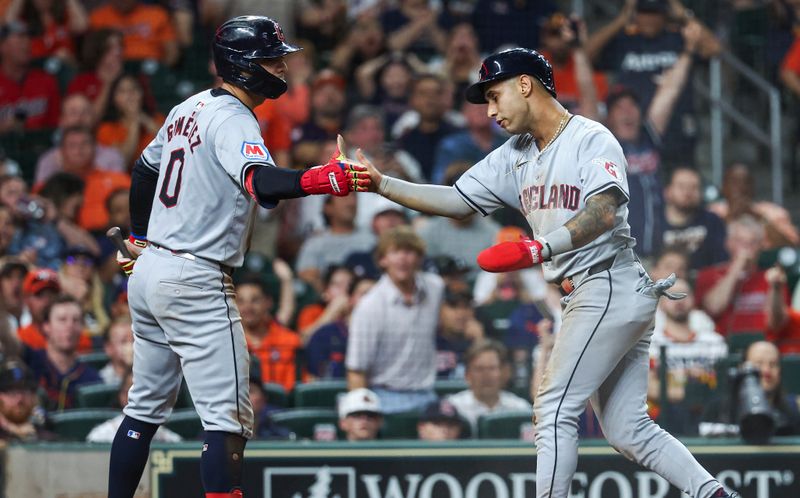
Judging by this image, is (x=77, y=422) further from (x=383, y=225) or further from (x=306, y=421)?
(x=383, y=225)

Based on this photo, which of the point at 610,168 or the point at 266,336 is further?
the point at 266,336

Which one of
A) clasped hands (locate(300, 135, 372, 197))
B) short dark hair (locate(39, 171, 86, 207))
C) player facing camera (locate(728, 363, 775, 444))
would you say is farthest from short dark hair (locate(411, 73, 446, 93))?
clasped hands (locate(300, 135, 372, 197))

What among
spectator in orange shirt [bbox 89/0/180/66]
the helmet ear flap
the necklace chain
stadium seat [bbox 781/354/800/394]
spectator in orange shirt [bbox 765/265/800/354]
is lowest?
stadium seat [bbox 781/354/800/394]

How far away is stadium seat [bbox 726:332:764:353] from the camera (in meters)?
7.49

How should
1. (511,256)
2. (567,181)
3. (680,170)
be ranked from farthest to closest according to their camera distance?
(680,170) < (567,181) < (511,256)

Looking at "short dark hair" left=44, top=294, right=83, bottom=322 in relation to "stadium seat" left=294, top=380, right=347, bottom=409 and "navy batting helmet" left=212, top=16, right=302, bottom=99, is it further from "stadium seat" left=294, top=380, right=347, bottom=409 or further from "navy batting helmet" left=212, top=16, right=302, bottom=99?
"navy batting helmet" left=212, top=16, right=302, bottom=99

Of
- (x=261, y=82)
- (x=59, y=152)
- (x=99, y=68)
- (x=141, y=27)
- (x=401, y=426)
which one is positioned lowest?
(x=401, y=426)

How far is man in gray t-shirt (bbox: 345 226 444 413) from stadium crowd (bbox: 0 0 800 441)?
0.5 inches

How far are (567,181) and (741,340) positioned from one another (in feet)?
11.1

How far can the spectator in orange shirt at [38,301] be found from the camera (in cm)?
759

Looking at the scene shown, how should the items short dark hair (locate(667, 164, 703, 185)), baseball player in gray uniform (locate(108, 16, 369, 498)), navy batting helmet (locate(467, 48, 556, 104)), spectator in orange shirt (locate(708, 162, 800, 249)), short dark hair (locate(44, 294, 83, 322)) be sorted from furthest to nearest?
spectator in orange shirt (locate(708, 162, 800, 249)) < short dark hair (locate(667, 164, 703, 185)) < short dark hair (locate(44, 294, 83, 322)) < navy batting helmet (locate(467, 48, 556, 104)) < baseball player in gray uniform (locate(108, 16, 369, 498))

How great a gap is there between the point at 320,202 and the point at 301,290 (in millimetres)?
818

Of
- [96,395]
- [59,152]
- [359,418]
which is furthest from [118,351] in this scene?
[59,152]

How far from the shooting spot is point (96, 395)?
719 cm
